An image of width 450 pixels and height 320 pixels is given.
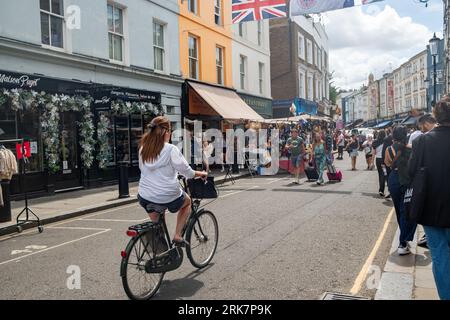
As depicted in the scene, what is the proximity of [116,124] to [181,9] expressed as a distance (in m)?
6.68

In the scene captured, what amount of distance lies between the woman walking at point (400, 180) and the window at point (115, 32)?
11300mm

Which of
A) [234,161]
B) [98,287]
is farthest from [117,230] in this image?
[234,161]

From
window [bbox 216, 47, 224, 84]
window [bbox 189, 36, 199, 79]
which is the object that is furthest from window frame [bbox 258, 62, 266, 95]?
window [bbox 189, 36, 199, 79]

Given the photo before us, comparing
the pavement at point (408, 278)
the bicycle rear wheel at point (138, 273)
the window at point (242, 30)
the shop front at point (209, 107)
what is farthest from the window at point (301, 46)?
the bicycle rear wheel at point (138, 273)

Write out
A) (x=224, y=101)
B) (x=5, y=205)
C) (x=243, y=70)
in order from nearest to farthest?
(x=5, y=205) → (x=224, y=101) → (x=243, y=70)

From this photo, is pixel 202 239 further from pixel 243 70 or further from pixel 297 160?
pixel 243 70

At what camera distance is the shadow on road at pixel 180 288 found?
458 centimetres

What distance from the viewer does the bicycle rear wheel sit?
4.27m

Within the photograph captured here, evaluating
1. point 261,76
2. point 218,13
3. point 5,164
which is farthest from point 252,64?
point 5,164

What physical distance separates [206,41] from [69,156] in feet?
33.0

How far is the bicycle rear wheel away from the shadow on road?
12 centimetres

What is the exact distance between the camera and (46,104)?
12266mm

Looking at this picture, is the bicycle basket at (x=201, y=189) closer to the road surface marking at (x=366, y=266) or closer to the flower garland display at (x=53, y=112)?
the road surface marking at (x=366, y=266)

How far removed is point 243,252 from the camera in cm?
621
